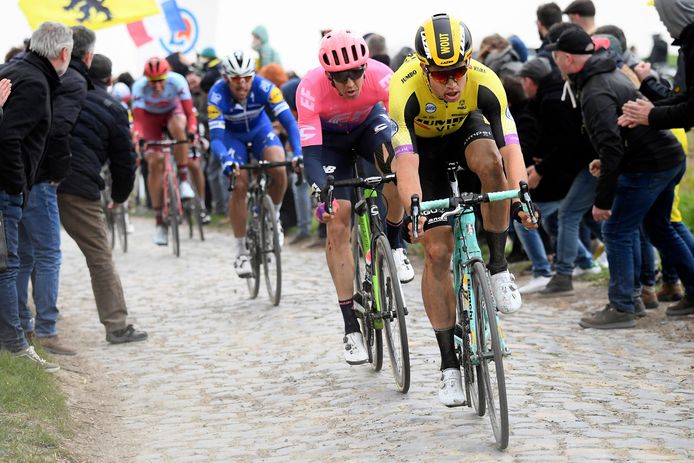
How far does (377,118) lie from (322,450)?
10.4 ft

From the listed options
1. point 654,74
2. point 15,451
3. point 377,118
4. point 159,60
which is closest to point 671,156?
point 654,74

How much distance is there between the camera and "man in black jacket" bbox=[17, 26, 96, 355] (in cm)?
938

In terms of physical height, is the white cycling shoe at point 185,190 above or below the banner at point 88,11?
below

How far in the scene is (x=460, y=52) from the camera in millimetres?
6523

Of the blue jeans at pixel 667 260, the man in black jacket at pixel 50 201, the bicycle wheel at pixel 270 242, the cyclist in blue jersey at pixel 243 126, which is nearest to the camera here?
the man in black jacket at pixel 50 201

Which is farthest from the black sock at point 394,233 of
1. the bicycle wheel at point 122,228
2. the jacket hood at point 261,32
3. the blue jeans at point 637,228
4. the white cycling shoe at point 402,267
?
the jacket hood at point 261,32

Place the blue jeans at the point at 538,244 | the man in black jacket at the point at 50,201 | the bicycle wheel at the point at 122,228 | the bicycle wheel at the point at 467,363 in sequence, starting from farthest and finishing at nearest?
1. the bicycle wheel at the point at 122,228
2. the blue jeans at the point at 538,244
3. the man in black jacket at the point at 50,201
4. the bicycle wheel at the point at 467,363

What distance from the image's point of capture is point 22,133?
27.4ft

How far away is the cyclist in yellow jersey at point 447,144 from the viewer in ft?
21.7

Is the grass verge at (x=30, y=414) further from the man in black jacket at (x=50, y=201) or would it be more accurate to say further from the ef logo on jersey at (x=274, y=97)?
the ef logo on jersey at (x=274, y=97)

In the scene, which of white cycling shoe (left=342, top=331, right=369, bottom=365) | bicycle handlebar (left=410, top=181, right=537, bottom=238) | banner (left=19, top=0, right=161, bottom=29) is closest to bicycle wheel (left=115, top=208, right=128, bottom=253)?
banner (left=19, top=0, right=161, bottom=29)

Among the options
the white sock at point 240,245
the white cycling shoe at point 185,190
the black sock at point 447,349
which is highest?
the white cycling shoe at point 185,190

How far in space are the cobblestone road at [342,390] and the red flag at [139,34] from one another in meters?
9.33

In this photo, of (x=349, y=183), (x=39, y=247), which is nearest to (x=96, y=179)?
(x=39, y=247)
